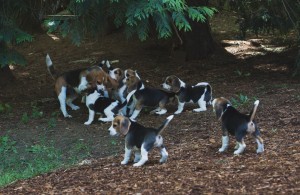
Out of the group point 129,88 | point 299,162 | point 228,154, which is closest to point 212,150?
point 228,154

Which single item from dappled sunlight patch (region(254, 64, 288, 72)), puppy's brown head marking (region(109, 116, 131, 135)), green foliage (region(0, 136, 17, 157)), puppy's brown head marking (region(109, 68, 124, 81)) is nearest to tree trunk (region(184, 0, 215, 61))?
dappled sunlight patch (region(254, 64, 288, 72))

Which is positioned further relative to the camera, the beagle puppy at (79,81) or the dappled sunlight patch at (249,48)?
the dappled sunlight patch at (249,48)

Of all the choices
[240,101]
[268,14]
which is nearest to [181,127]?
[240,101]

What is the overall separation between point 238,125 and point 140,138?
147 centimetres

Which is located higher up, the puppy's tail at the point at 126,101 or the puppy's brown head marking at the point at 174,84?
the puppy's brown head marking at the point at 174,84

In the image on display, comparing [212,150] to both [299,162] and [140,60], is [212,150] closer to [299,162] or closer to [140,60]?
[299,162]

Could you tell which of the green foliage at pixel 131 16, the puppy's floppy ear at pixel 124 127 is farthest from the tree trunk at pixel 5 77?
the puppy's floppy ear at pixel 124 127

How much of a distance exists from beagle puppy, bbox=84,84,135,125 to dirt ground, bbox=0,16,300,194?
213 mm

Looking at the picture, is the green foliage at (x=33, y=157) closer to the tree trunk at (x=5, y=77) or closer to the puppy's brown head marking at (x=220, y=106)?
the puppy's brown head marking at (x=220, y=106)

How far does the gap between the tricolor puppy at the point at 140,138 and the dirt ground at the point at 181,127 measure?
0.47ft

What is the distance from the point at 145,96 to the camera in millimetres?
11586

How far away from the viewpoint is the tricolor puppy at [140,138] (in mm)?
7598

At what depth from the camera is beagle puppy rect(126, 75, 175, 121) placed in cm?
1159

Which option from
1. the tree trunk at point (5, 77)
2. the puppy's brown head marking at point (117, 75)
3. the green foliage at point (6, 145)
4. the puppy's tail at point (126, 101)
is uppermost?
the puppy's brown head marking at point (117, 75)
